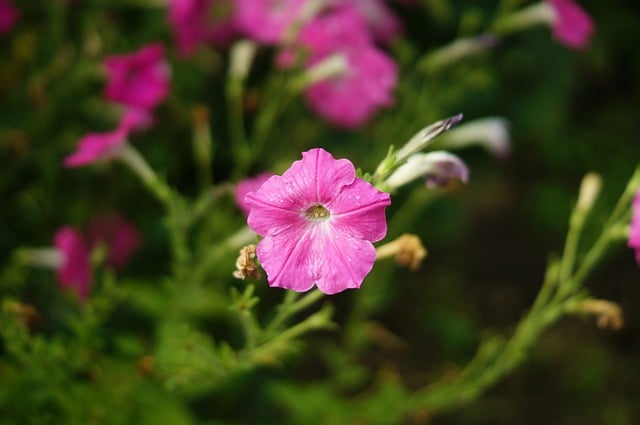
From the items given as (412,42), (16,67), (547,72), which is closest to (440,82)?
(412,42)

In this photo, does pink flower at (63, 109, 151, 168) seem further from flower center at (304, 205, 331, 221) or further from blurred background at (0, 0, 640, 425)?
flower center at (304, 205, 331, 221)

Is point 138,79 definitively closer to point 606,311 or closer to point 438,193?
point 438,193

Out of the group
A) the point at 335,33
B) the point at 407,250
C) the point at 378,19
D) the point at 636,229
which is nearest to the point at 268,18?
the point at 335,33

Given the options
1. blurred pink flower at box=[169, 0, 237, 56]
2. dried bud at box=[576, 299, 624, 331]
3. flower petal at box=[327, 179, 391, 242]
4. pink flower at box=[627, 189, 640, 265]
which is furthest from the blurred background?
flower petal at box=[327, 179, 391, 242]

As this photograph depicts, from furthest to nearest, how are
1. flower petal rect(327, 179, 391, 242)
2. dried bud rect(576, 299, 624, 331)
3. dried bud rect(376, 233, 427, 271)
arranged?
dried bud rect(576, 299, 624, 331) → dried bud rect(376, 233, 427, 271) → flower petal rect(327, 179, 391, 242)

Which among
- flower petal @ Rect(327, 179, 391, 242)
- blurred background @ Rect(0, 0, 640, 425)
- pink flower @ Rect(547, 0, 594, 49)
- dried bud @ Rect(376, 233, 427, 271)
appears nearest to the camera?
flower petal @ Rect(327, 179, 391, 242)

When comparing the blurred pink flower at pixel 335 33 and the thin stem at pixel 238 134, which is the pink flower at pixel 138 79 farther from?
the blurred pink flower at pixel 335 33

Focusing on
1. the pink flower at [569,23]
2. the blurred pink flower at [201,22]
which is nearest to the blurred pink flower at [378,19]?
the blurred pink flower at [201,22]

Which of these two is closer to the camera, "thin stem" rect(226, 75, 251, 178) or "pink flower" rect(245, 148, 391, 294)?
"pink flower" rect(245, 148, 391, 294)
